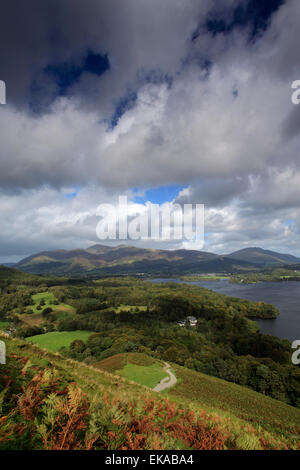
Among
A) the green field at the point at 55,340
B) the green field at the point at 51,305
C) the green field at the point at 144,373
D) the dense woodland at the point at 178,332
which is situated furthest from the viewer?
the green field at the point at 51,305

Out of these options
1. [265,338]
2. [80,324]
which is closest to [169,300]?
[80,324]

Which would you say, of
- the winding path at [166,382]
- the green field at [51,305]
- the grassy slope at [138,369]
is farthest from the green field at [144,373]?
the green field at [51,305]

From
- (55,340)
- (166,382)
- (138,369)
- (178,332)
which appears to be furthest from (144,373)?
(178,332)

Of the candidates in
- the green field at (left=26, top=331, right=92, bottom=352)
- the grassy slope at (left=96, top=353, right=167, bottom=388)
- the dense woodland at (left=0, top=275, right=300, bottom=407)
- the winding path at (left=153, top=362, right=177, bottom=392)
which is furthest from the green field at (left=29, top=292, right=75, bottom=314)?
the winding path at (left=153, top=362, right=177, bottom=392)

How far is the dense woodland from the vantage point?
47.8 meters

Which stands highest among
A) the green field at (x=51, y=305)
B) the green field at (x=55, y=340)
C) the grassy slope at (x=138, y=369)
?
the grassy slope at (x=138, y=369)

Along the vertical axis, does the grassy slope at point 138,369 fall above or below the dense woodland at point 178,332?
Answer: above

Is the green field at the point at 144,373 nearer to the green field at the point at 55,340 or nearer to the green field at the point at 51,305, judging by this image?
the green field at the point at 55,340

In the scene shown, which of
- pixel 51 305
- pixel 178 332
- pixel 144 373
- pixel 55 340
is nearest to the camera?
pixel 144 373

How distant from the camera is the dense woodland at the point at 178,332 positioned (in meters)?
47.8

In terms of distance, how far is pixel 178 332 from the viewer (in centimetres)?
8825

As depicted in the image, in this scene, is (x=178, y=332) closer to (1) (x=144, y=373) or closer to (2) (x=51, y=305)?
(1) (x=144, y=373)
